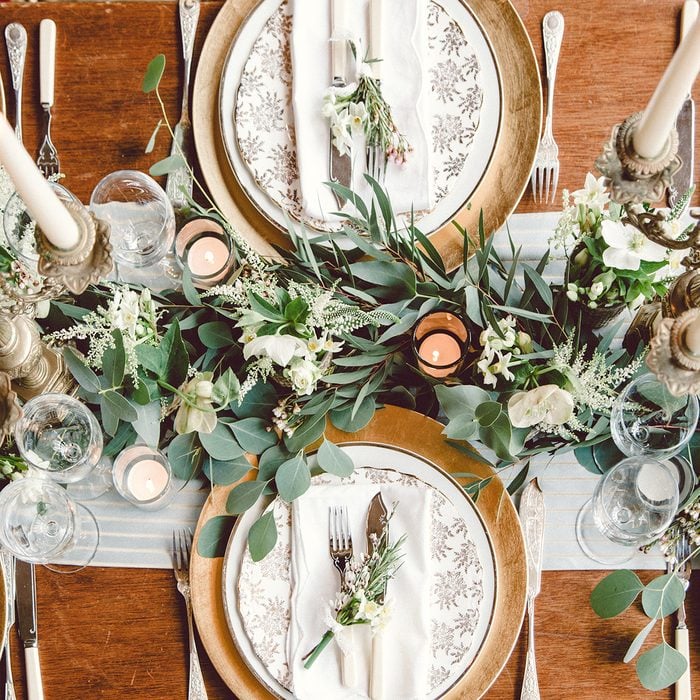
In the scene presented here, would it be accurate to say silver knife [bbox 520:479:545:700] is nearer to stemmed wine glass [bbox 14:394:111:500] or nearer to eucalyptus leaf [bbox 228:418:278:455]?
eucalyptus leaf [bbox 228:418:278:455]

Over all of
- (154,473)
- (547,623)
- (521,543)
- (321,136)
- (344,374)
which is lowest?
(547,623)

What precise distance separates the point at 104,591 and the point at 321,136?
2.79 feet

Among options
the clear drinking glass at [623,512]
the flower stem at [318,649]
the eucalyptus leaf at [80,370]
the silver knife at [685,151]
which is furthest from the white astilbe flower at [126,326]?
the silver knife at [685,151]

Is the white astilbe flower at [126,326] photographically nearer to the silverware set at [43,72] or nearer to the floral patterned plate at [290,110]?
the floral patterned plate at [290,110]

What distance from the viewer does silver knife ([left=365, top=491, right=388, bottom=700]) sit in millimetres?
1062

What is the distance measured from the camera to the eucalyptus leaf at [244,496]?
42.3 inches

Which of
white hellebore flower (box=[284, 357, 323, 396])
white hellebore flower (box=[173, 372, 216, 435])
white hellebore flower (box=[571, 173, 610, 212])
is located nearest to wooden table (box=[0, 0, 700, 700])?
white hellebore flower (box=[571, 173, 610, 212])

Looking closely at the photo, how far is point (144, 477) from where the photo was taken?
1.14 meters

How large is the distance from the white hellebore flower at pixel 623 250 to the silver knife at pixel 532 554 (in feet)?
1.34

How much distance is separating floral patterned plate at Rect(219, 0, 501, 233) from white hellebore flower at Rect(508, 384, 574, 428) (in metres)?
0.36

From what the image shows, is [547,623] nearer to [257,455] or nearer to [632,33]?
[257,455]

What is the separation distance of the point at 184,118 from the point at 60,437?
58cm

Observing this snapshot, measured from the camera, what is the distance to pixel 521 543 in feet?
3.52

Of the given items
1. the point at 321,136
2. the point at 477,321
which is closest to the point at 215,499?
the point at 477,321
